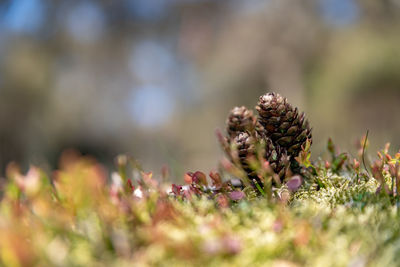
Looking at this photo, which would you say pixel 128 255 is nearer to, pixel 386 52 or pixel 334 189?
pixel 334 189

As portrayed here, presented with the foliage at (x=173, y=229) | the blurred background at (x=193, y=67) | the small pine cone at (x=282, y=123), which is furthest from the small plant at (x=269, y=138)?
the blurred background at (x=193, y=67)

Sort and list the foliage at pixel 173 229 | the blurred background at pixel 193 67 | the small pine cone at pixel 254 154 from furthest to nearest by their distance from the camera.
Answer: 1. the blurred background at pixel 193 67
2. the small pine cone at pixel 254 154
3. the foliage at pixel 173 229

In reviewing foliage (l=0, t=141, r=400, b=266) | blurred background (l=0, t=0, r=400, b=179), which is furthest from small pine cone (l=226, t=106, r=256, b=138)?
blurred background (l=0, t=0, r=400, b=179)

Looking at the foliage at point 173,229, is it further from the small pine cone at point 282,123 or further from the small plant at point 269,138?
the small pine cone at point 282,123

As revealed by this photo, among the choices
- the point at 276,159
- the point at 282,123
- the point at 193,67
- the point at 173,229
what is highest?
the point at 193,67

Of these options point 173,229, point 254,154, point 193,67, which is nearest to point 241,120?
point 254,154

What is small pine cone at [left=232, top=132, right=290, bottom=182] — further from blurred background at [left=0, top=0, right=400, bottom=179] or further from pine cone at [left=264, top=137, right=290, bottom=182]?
blurred background at [left=0, top=0, right=400, bottom=179]

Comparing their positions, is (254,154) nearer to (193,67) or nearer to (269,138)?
(269,138)

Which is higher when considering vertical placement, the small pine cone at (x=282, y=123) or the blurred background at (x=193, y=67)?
the blurred background at (x=193, y=67)
